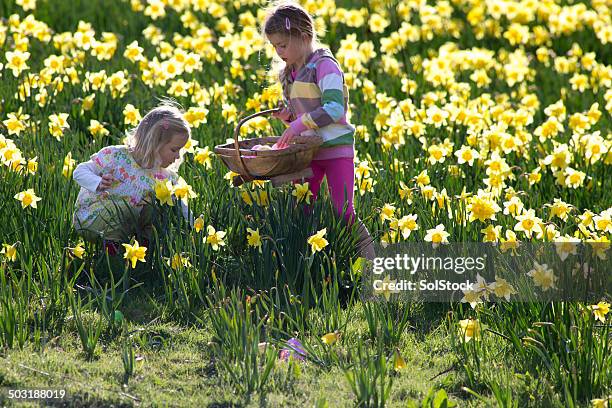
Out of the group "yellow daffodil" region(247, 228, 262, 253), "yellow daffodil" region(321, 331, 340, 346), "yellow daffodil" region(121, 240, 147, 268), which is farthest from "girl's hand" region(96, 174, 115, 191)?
"yellow daffodil" region(321, 331, 340, 346)

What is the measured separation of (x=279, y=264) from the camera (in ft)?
13.5

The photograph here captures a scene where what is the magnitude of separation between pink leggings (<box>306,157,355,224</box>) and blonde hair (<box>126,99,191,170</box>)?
0.62m

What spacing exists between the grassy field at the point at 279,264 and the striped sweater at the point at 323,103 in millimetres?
276

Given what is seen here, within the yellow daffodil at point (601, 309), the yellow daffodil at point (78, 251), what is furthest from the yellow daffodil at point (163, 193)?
the yellow daffodil at point (601, 309)

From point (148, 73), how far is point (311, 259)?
2789 mm

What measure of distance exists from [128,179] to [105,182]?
0.42ft

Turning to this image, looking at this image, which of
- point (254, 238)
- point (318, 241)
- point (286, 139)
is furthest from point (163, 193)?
point (318, 241)

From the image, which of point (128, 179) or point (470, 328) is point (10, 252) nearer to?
point (128, 179)

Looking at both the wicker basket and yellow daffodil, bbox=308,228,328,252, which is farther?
the wicker basket

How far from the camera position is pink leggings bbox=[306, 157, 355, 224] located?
4383 mm

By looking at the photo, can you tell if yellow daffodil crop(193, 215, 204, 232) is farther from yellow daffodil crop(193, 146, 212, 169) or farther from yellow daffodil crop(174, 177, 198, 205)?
yellow daffodil crop(193, 146, 212, 169)

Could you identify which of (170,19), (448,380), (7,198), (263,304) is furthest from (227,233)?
(170,19)

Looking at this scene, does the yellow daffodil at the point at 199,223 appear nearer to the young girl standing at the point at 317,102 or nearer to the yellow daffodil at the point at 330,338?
the young girl standing at the point at 317,102

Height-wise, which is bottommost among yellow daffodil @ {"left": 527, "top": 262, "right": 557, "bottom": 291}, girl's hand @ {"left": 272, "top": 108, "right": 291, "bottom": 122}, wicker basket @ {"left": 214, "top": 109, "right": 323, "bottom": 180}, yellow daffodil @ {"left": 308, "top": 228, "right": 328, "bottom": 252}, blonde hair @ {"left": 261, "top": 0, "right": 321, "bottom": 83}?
yellow daffodil @ {"left": 527, "top": 262, "right": 557, "bottom": 291}
